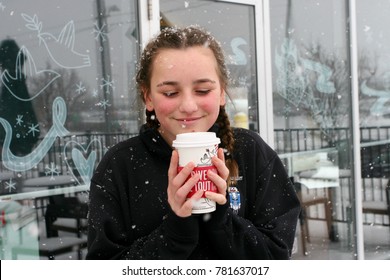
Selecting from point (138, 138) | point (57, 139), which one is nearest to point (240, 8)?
point (57, 139)

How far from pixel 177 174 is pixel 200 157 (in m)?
0.07

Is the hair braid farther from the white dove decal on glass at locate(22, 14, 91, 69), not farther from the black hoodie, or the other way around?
the white dove decal on glass at locate(22, 14, 91, 69)

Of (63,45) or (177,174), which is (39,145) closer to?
(63,45)

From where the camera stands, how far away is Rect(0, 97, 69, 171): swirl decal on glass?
249cm

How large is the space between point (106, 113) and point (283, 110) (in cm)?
162

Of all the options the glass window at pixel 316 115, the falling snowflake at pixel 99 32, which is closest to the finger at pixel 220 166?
the falling snowflake at pixel 99 32

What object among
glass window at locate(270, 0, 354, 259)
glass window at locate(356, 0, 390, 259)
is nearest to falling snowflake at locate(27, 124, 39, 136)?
glass window at locate(270, 0, 354, 259)

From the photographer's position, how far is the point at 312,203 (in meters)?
4.07

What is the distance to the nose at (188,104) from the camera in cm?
125

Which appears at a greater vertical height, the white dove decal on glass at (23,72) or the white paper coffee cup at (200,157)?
the white dove decal on glass at (23,72)

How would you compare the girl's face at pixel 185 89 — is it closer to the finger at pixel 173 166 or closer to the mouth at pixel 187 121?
the mouth at pixel 187 121

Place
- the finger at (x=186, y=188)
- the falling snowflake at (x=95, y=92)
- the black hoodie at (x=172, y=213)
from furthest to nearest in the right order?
the falling snowflake at (x=95, y=92), the black hoodie at (x=172, y=213), the finger at (x=186, y=188)

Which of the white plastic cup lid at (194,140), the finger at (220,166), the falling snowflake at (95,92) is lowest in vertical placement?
the finger at (220,166)
